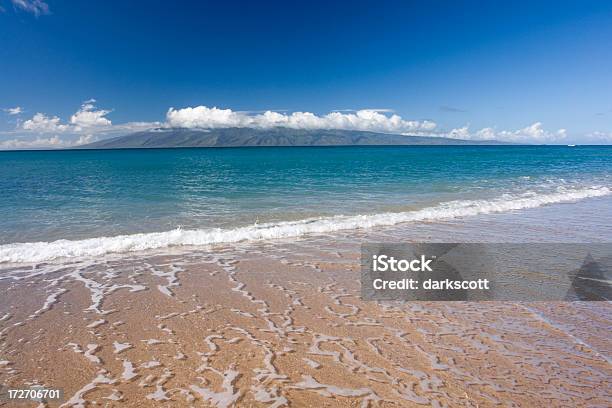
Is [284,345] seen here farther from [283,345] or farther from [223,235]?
[223,235]

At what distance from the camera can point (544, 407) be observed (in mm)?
4191

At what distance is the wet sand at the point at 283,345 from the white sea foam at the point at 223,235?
209cm

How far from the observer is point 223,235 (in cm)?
1306

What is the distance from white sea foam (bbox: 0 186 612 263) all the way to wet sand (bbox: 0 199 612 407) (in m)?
2.09

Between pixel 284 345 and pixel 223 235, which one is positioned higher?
pixel 223 235

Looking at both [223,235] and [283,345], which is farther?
[223,235]

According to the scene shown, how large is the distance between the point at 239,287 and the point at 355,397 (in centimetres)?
444

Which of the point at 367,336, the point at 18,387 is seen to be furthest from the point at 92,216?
the point at 367,336

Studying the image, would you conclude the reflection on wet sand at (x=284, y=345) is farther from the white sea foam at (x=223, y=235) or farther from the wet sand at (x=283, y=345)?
the white sea foam at (x=223, y=235)

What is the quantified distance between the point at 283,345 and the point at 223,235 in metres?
7.97

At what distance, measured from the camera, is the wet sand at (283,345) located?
4441mm

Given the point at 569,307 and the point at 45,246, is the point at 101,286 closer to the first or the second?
the point at 45,246

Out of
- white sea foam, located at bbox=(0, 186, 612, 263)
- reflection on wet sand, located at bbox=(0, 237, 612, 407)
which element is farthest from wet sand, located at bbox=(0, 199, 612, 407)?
white sea foam, located at bbox=(0, 186, 612, 263)

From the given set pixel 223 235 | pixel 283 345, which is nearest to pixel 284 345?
pixel 283 345
